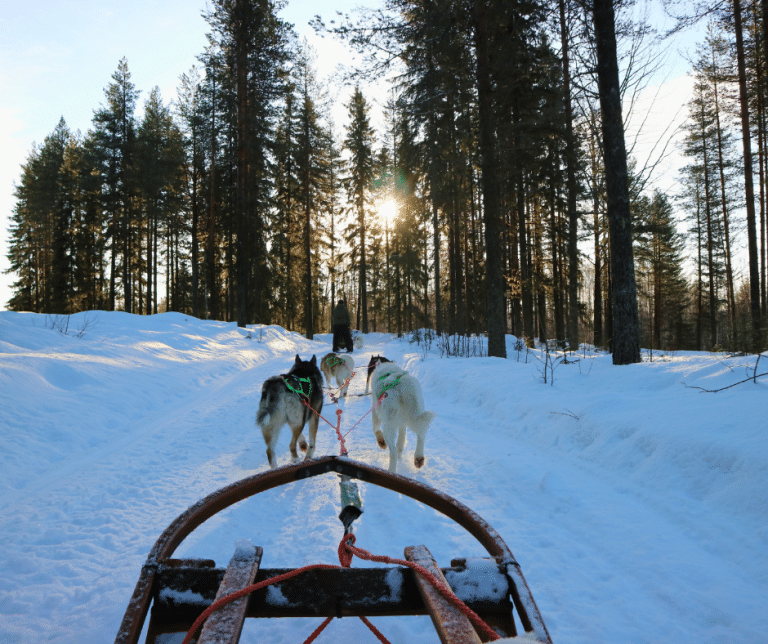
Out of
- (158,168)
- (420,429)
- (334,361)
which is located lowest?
(420,429)

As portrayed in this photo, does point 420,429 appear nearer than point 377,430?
Yes

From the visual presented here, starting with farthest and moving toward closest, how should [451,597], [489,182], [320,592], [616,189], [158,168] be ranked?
[158,168], [489,182], [616,189], [320,592], [451,597]

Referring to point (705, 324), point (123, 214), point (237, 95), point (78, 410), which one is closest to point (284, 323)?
point (123, 214)

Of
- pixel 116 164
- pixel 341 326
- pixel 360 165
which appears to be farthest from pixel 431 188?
pixel 116 164

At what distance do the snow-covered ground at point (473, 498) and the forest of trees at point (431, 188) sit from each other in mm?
3269

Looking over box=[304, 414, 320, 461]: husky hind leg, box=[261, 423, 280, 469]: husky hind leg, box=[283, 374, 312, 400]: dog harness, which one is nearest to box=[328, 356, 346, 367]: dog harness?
box=[304, 414, 320, 461]: husky hind leg

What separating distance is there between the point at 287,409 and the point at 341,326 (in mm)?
10815

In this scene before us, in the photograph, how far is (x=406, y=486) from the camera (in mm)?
2105

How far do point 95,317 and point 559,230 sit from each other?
19.7 m

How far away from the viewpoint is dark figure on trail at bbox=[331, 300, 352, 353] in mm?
14922

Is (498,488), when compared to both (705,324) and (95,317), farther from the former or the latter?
(705,324)

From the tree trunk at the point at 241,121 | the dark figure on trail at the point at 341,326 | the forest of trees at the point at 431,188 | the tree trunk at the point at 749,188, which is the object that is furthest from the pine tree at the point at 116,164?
the tree trunk at the point at 749,188

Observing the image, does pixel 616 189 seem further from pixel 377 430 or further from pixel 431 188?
pixel 431 188

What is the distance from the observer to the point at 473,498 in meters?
3.53
